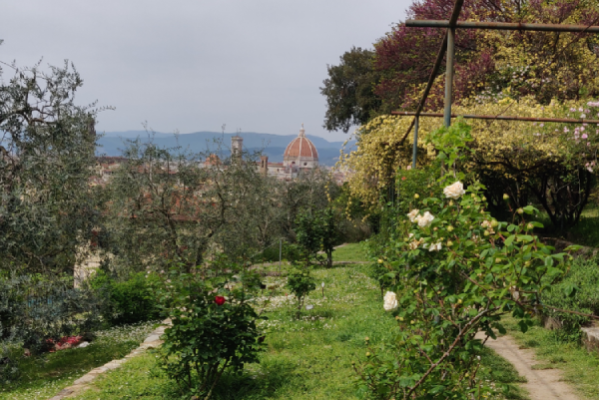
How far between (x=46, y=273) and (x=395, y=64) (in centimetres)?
1411

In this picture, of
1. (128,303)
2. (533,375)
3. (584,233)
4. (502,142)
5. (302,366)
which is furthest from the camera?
(584,233)

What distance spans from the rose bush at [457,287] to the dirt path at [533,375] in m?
1.56

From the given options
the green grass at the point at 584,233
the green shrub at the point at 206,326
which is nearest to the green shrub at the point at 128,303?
the green shrub at the point at 206,326

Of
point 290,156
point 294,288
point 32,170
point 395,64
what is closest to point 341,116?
point 395,64

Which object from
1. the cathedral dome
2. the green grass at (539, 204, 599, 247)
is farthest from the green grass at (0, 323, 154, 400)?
the cathedral dome

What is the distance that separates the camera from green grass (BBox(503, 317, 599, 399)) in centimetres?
489

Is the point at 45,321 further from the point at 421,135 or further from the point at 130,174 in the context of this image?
the point at 421,135

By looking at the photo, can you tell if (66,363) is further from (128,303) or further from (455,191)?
(455,191)

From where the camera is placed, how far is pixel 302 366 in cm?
562

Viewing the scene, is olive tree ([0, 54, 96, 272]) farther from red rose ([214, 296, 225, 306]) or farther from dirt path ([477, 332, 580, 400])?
dirt path ([477, 332, 580, 400])

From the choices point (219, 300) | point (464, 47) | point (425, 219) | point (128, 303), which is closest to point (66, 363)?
point (128, 303)

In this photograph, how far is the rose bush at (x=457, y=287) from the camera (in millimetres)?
2859

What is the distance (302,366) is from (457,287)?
255 cm

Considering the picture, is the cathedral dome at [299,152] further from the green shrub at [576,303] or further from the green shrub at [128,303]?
the green shrub at [576,303]
